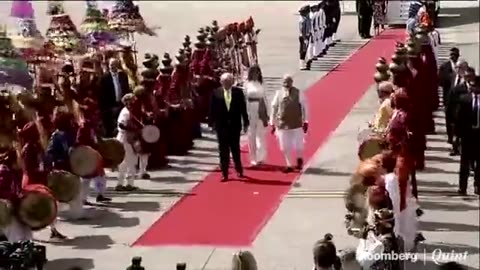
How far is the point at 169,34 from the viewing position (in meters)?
35.0

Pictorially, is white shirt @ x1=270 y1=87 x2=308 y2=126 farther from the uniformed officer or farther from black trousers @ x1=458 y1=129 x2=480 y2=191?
black trousers @ x1=458 y1=129 x2=480 y2=191

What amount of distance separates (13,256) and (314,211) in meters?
5.00

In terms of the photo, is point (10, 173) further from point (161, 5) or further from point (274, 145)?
point (161, 5)

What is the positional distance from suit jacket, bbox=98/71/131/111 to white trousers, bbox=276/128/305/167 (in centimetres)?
305

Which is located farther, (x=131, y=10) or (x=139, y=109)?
(x=131, y=10)

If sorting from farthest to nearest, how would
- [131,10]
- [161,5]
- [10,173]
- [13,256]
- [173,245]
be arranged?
[161,5]
[131,10]
[173,245]
[10,173]
[13,256]

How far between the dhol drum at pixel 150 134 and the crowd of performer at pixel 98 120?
3 cm

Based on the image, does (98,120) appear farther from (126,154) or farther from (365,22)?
(365,22)

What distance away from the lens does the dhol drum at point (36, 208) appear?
39.0ft

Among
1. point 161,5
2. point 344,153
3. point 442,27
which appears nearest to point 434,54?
point 442,27

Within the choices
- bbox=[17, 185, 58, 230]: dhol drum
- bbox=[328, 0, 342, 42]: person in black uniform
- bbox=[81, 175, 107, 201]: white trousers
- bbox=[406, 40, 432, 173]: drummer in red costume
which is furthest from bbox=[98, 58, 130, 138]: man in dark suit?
bbox=[17, 185, 58, 230]: dhol drum

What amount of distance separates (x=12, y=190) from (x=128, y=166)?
431cm

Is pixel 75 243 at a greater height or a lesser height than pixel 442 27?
lesser

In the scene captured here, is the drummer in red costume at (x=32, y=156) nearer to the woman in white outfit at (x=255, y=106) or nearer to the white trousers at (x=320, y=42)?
the woman in white outfit at (x=255, y=106)
